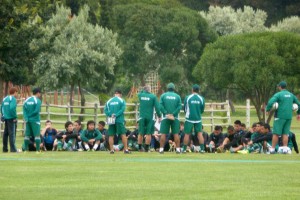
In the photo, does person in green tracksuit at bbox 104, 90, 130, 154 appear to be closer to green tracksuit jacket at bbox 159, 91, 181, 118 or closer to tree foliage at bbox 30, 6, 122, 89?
green tracksuit jacket at bbox 159, 91, 181, 118

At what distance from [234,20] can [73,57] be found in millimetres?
25778

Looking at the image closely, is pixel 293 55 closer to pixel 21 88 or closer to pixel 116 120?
pixel 21 88

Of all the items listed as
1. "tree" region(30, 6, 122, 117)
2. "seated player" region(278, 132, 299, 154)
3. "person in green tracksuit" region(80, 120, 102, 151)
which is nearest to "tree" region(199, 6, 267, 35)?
"tree" region(30, 6, 122, 117)

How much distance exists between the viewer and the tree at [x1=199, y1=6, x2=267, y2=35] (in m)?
93.4

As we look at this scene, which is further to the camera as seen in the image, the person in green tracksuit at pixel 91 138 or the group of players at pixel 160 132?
the person in green tracksuit at pixel 91 138

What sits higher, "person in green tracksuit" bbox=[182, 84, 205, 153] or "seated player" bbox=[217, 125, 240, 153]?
"person in green tracksuit" bbox=[182, 84, 205, 153]

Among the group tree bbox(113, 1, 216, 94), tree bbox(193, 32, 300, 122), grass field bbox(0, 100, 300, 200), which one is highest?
tree bbox(113, 1, 216, 94)

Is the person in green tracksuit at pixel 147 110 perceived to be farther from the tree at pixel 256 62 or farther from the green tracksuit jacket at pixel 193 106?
the tree at pixel 256 62

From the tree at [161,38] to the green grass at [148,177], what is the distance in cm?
5752

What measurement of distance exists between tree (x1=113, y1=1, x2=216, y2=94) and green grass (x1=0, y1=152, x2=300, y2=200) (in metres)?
57.5

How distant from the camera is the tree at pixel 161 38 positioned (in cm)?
8888

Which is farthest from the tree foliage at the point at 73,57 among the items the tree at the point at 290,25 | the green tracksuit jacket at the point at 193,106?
the green tracksuit jacket at the point at 193,106

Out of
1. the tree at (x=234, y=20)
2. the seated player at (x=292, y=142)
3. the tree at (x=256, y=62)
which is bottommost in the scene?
the seated player at (x=292, y=142)

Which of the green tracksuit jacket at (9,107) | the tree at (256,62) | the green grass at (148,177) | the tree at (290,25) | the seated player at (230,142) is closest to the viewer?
the green grass at (148,177)
